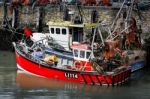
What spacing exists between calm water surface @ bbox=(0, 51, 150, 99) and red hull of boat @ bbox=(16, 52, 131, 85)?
29cm

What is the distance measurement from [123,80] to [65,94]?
366 centimetres

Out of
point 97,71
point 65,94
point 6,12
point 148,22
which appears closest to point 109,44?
point 97,71

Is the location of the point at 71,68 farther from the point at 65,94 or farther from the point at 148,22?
the point at 148,22

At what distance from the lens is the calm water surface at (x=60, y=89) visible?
3356cm

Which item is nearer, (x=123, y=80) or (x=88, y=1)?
(x=123, y=80)

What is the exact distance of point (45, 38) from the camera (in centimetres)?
4072

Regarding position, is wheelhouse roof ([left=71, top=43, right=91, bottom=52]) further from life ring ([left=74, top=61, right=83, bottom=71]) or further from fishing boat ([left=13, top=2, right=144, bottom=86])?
life ring ([left=74, top=61, right=83, bottom=71])

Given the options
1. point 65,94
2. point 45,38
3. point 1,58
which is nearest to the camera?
point 65,94

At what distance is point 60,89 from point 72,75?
5.07 feet

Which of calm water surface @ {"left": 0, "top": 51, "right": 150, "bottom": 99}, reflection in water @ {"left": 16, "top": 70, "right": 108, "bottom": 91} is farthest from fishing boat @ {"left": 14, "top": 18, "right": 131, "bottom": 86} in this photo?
calm water surface @ {"left": 0, "top": 51, "right": 150, "bottom": 99}

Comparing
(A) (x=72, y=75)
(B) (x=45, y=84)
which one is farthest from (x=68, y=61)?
(B) (x=45, y=84)

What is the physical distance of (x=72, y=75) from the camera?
36469 millimetres

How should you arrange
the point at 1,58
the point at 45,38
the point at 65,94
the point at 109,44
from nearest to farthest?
the point at 65,94 → the point at 109,44 → the point at 45,38 → the point at 1,58

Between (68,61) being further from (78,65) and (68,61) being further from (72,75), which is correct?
(72,75)
